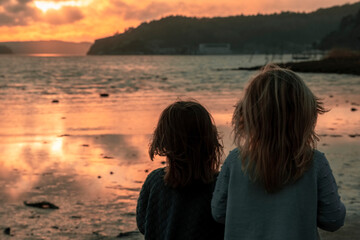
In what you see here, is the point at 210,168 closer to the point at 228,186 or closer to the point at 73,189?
the point at 228,186

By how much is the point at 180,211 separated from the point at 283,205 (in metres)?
0.49

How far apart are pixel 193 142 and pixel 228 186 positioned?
0.96 feet

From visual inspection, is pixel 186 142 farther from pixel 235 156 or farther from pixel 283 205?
pixel 283 205

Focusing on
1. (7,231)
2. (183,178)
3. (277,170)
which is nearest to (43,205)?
(7,231)

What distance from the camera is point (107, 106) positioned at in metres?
16.8

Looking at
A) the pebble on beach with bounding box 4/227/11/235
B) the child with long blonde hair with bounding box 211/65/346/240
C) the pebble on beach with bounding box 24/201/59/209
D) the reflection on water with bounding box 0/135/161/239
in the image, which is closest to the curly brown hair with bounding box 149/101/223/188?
the child with long blonde hair with bounding box 211/65/346/240

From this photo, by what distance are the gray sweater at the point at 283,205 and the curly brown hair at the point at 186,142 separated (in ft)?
0.78

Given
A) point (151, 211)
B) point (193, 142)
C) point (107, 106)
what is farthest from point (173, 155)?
point (107, 106)

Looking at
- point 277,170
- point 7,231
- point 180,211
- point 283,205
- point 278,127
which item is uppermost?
point 278,127

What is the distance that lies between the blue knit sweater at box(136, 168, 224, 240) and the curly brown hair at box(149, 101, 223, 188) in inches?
1.8

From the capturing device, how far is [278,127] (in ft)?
5.76

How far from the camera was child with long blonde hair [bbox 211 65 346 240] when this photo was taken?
176 centimetres

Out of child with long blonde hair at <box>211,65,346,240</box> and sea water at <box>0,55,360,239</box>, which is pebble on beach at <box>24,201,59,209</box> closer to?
sea water at <box>0,55,360,239</box>

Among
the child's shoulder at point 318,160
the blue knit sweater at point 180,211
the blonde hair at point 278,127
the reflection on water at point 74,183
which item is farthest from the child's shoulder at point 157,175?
the reflection on water at point 74,183
